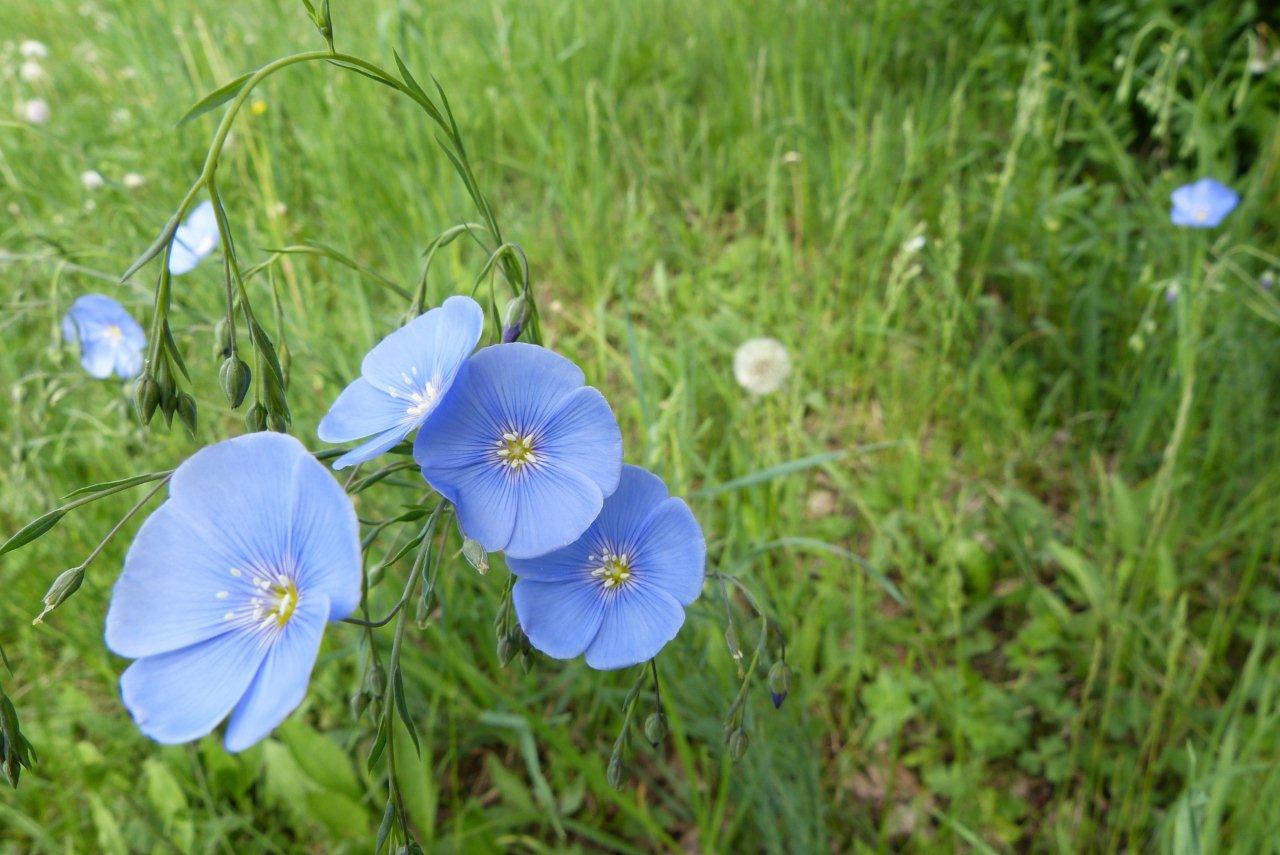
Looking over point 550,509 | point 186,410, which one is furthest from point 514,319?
point 186,410

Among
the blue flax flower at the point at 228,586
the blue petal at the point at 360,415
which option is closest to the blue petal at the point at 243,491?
the blue flax flower at the point at 228,586

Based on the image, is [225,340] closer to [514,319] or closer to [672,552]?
[514,319]

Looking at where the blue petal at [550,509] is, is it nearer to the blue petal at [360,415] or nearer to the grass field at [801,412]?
the blue petal at [360,415]

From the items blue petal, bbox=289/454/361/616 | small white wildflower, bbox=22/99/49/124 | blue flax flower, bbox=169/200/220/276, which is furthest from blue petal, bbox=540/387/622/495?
small white wildflower, bbox=22/99/49/124

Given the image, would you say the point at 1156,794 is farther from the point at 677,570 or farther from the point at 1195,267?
the point at 677,570

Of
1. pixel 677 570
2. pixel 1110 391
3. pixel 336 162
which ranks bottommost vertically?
pixel 1110 391

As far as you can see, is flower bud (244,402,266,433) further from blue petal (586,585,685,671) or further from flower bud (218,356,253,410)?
blue petal (586,585,685,671)

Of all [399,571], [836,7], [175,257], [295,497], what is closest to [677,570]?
[295,497]
